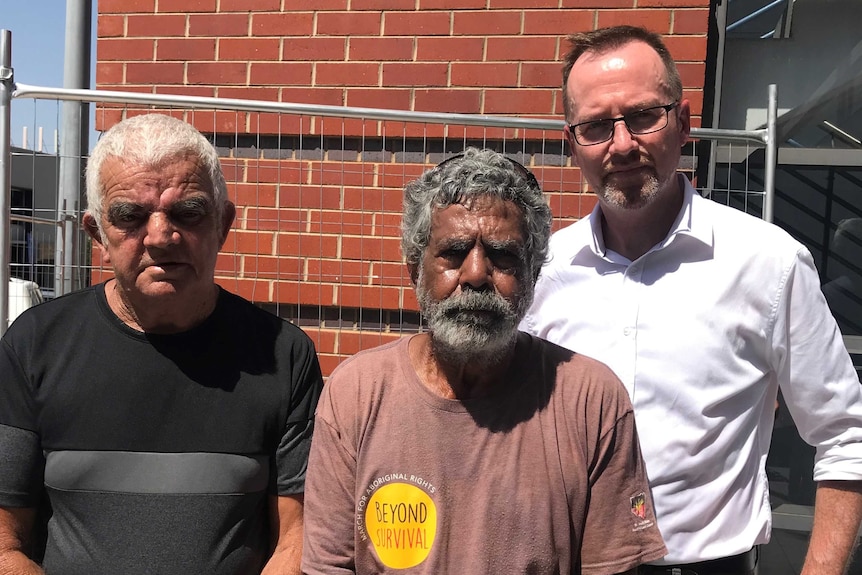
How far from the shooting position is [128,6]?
403cm

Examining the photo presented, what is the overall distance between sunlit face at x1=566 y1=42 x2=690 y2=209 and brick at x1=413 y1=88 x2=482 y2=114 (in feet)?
5.40

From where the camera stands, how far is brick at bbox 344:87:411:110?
12.5 ft

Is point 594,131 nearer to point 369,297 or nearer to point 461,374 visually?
point 461,374

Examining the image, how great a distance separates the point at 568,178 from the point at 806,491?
1.94m

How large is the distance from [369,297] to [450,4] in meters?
1.47

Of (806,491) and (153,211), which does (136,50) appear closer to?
(153,211)

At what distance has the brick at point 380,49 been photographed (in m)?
3.81

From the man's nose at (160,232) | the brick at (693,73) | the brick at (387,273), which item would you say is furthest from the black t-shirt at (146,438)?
the brick at (693,73)

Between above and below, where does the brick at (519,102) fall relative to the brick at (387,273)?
above

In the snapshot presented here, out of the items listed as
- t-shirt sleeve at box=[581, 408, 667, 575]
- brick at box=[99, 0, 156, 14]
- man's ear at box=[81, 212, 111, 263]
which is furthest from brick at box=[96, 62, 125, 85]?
t-shirt sleeve at box=[581, 408, 667, 575]

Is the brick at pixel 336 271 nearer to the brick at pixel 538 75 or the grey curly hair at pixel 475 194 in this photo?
the brick at pixel 538 75

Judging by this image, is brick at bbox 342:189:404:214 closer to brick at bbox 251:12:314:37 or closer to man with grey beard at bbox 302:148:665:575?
brick at bbox 251:12:314:37

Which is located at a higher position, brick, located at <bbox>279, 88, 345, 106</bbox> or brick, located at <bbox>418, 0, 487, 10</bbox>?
brick, located at <bbox>418, 0, 487, 10</bbox>

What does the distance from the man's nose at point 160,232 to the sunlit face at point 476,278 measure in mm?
680
